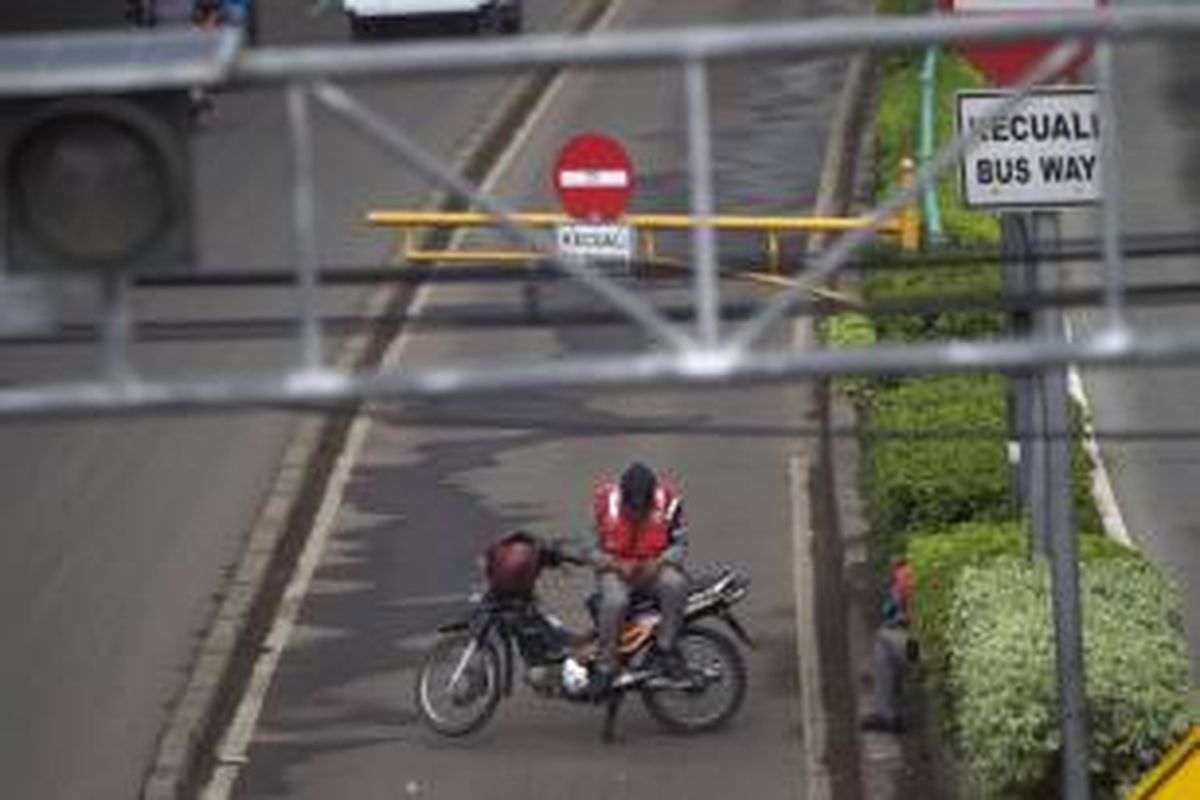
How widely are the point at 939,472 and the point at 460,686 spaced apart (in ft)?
10.9

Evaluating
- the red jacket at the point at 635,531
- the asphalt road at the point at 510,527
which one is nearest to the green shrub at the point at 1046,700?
the asphalt road at the point at 510,527

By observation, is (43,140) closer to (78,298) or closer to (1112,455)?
(78,298)

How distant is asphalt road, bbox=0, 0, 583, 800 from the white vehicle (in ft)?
28.9

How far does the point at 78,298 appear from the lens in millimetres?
8289

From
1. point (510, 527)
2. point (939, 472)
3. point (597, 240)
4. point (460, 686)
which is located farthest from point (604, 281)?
point (510, 527)

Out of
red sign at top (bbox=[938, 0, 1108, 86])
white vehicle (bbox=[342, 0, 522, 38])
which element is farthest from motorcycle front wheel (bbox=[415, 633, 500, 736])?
white vehicle (bbox=[342, 0, 522, 38])

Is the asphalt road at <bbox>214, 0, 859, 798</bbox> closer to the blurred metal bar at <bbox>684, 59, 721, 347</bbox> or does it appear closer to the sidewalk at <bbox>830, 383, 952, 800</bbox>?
→ the sidewalk at <bbox>830, 383, 952, 800</bbox>

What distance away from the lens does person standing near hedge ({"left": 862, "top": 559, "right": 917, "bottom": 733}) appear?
16.8m

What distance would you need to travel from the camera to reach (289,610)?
20.0m

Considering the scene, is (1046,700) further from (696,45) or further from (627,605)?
(696,45)

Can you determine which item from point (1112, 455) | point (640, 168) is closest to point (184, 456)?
point (1112, 455)

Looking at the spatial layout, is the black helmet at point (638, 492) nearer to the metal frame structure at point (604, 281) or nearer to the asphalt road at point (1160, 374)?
the asphalt road at point (1160, 374)

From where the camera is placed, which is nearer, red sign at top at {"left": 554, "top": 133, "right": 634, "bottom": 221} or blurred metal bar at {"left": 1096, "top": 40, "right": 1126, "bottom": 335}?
blurred metal bar at {"left": 1096, "top": 40, "right": 1126, "bottom": 335}

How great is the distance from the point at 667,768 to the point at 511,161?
16.0m
